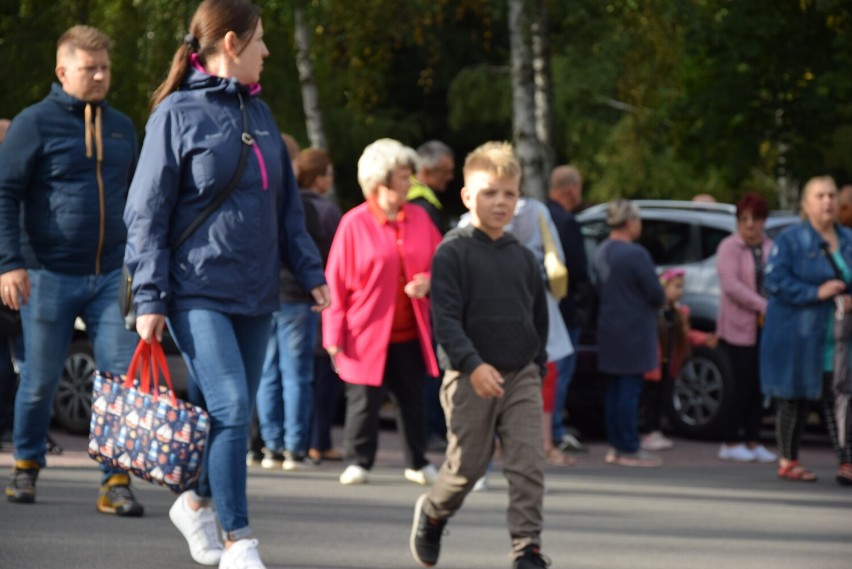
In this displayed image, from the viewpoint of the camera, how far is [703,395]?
13.5 meters

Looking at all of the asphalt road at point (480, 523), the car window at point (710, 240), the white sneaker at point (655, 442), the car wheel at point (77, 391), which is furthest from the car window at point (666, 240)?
the car wheel at point (77, 391)

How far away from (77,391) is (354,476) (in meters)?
3.17

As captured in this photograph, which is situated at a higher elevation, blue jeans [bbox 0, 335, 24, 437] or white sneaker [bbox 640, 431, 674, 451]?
blue jeans [bbox 0, 335, 24, 437]

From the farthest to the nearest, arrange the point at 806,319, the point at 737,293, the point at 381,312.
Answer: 1. the point at 737,293
2. the point at 806,319
3. the point at 381,312

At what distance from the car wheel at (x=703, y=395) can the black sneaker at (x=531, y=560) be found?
6580 mm

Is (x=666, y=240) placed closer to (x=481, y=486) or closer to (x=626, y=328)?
(x=626, y=328)

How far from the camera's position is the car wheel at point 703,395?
43.6ft

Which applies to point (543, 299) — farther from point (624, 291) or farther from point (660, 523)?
point (624, 291)

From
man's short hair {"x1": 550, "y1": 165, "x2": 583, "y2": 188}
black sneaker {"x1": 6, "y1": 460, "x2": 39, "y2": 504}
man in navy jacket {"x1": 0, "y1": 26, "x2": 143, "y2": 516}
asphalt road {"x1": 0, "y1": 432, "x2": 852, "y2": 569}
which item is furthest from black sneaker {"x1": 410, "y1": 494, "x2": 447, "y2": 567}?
man's short hair {"x1": 550, "y1": 165, "x2": 583, "y2": 188}

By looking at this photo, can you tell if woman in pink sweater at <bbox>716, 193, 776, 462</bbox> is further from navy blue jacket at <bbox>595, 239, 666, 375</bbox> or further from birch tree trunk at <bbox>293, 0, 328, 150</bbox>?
birch tree trunk at <bbox>293, 0, 328, 150</bbox>

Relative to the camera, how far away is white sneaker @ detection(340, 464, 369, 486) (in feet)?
33.3

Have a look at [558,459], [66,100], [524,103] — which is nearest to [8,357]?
[66,100]

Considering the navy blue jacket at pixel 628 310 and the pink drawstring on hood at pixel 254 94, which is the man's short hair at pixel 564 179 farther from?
the pink drawstring on hood at pixel 254 94

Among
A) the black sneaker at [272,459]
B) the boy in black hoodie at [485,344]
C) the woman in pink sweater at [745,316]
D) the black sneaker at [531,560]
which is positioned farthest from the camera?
the woman in pink sweater at [745,316]
